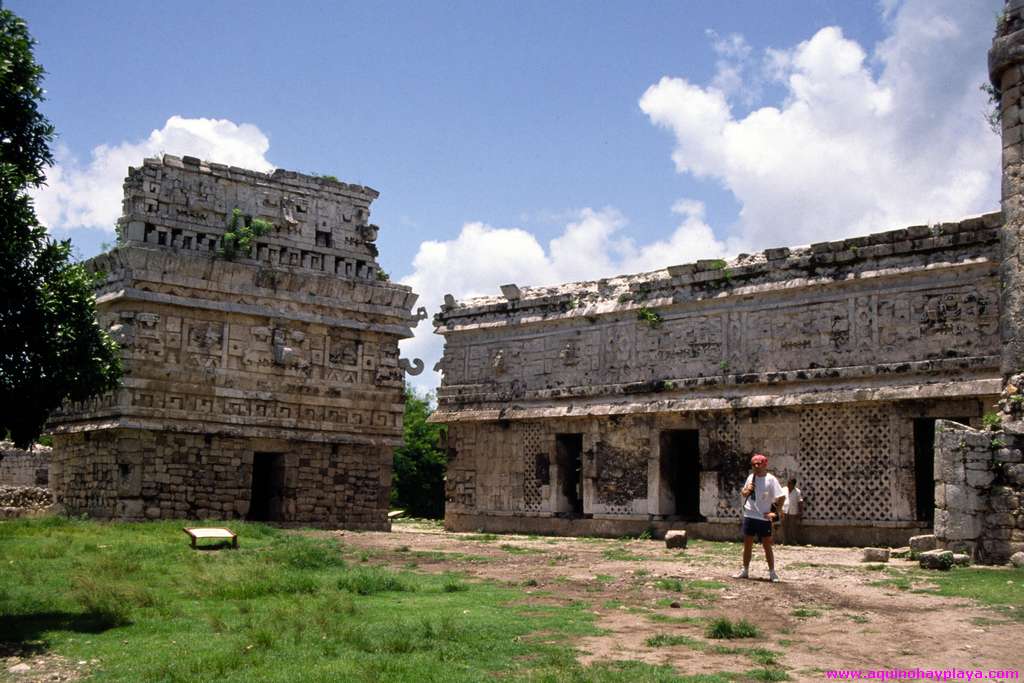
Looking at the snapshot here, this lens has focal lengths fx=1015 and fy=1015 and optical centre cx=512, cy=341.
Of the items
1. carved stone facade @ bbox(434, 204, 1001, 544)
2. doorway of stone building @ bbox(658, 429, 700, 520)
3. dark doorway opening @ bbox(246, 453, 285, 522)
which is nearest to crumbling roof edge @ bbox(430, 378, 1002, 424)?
carved stone facade @ bbox(434, 204, 1001, 544)

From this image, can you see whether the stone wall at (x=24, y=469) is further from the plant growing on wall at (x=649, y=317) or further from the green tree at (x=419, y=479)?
the plant growing on wall at (x=649, y=317)

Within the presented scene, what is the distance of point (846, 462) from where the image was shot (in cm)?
1752

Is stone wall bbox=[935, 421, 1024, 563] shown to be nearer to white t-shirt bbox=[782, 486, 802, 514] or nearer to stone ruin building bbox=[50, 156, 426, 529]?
white t-shirt bbox=[782, 486, 802, 514]

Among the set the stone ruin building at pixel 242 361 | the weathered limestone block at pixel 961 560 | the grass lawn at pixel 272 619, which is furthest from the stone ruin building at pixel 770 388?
the grass lawn at pixel 272 619

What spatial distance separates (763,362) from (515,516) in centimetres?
685

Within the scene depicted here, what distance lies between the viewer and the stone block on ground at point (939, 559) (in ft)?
37.0

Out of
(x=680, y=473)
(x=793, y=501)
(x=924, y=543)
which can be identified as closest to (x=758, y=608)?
(x=924, y=543)

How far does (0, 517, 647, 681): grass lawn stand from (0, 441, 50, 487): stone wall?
1394 centimetres

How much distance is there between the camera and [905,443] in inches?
663

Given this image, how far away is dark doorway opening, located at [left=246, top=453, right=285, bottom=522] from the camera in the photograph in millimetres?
20156

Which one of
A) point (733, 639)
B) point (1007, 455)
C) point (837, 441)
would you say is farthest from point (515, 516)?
point (733, 639)

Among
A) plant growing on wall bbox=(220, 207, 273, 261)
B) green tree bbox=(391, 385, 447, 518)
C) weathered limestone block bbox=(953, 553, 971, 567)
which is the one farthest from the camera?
green tree bbox=(391, 385, 447, 518)

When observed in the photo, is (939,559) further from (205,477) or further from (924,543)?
(205,477)

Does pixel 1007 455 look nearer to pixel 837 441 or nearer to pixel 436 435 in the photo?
pixel 837 441
